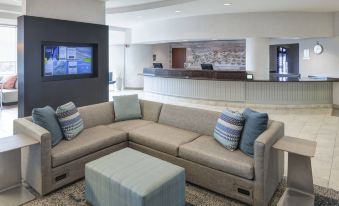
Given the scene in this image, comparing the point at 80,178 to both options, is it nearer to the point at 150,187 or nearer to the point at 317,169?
the point at 150,187

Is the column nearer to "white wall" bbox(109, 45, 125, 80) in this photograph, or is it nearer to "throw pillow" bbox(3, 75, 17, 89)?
"white wall" bbox(109, 45, 125, 80)

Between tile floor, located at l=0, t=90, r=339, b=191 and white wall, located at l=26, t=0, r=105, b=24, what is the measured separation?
2.47 metres

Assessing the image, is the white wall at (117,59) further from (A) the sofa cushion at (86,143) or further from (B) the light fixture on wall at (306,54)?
(A) the sofa cushion at (86,143)

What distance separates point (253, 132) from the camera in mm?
2684

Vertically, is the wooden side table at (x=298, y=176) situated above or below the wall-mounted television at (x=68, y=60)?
below

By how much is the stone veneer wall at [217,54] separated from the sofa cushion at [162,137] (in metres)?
7.55

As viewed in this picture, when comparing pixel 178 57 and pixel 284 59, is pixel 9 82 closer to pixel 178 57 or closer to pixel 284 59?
pixel 178 57

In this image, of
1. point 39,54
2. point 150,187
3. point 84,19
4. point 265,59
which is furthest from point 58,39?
point 265,59

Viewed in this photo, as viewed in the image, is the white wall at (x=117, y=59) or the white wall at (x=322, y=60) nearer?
the white wall at (x=322, y=60)

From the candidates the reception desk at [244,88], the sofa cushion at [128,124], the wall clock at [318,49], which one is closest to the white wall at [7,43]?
the reception desk at [244,88]

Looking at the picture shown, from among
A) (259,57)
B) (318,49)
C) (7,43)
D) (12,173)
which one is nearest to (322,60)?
(318,49)

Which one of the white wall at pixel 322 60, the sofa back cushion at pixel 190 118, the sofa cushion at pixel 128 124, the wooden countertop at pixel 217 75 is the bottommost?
the sofa cushion at pixel 128 124

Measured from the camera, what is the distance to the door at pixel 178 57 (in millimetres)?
11805

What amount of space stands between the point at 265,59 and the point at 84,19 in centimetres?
542
